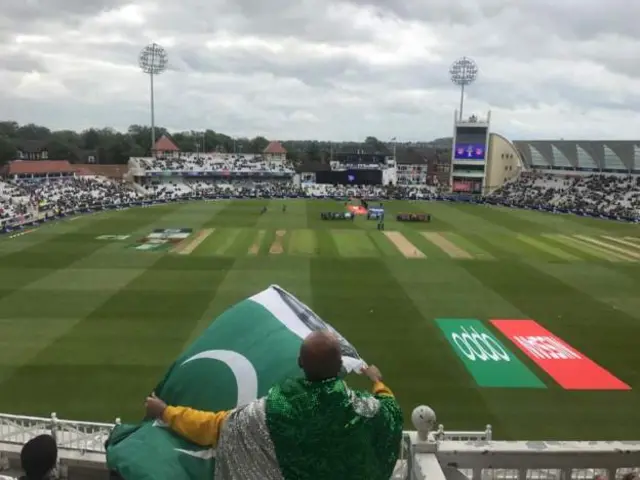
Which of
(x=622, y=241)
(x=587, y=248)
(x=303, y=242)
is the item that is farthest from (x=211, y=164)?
(x=587, y=248)

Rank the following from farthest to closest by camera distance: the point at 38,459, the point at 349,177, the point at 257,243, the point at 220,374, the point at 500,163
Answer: the point at 349,177 → the point at 500,163 → the point at 257,243 → the point at 220,374 → the point at 38,459

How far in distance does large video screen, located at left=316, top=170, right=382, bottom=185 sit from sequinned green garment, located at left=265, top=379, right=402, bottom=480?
91.9 metres

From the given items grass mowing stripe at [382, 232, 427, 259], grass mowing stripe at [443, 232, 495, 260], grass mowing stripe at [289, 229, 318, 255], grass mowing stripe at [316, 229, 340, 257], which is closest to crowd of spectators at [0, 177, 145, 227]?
grass mowing stripe at [289, 229, 318, 255]

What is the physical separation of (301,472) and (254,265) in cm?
2776

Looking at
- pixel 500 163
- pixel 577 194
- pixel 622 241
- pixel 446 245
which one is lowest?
pixel 446 245

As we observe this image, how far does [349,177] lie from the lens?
94.2 meters

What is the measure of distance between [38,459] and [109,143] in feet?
408

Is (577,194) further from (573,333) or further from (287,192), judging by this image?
(573,333)

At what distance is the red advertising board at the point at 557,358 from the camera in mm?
15688

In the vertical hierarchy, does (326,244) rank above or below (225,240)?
above

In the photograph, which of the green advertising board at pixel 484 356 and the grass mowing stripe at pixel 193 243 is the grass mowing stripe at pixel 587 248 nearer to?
the green advertising board at pixel 484 356

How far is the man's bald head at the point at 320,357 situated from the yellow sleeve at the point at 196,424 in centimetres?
64

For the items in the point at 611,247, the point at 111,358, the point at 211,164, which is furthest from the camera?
the point at 211,164

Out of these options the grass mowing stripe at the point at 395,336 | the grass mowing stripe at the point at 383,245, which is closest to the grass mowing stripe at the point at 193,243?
the grass mowing stripe at the point at 395,336
